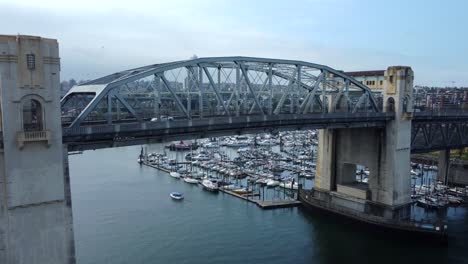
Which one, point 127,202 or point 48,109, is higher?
point 48,109

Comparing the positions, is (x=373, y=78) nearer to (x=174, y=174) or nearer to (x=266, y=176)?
(x=266, y=176)

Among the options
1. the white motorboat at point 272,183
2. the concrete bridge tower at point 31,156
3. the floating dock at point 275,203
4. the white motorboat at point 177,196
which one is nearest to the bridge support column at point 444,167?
the white motorboat at point 272,183

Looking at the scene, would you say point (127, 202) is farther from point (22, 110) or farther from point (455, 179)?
point (455, 179)

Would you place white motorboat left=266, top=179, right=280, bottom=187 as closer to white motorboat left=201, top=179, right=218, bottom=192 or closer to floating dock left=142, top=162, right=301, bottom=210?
floating dock left=142, top=162, right=301, bottom=210

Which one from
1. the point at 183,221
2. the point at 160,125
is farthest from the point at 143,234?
the point at 160,125

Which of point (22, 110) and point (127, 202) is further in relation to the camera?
point (127, 202)

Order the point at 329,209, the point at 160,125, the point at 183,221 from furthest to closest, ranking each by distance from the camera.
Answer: the point at 329,209 < the point at 183,221 < the point at 160,125

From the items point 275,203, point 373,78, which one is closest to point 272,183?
point 275,203

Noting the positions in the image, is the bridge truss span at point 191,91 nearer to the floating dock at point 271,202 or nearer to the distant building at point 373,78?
the floating dock at point 271,202
